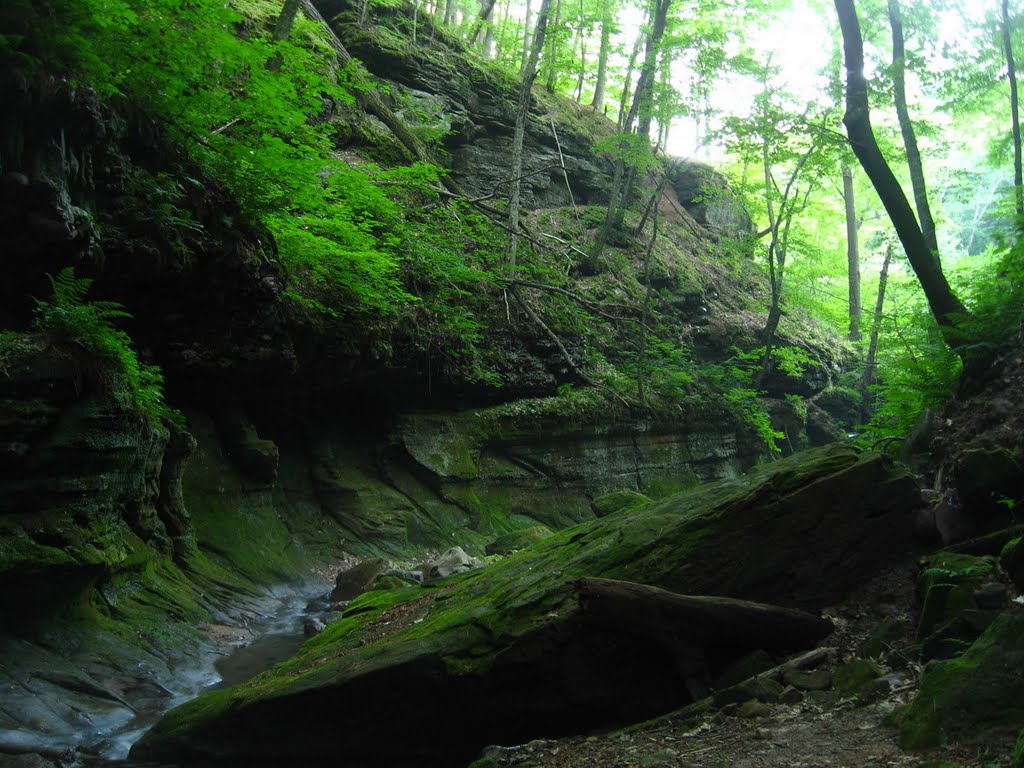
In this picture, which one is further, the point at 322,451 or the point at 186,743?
the point at 322,451

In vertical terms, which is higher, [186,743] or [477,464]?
[477,464]

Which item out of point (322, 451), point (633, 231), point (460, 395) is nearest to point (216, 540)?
point (322, 451)

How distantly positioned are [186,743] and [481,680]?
2.80 meters

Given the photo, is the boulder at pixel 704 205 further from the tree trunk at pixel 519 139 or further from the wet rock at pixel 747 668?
the wet rock at pixel 747 668

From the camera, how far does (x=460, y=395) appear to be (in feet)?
58.4

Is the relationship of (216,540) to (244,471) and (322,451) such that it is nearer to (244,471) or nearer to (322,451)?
(244,471)

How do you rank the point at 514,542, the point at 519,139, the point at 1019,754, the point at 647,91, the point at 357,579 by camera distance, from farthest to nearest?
the point at 647,91
the point at 519,139
the point at 514,542
the point at 357,579
the point at 1019,754

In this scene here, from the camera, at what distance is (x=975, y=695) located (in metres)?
3.84

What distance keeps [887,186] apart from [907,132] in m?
4.19

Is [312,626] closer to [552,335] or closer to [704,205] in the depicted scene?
[552,335]

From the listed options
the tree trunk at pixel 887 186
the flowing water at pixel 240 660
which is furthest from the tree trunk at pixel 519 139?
the flowing water at pixel 240 660

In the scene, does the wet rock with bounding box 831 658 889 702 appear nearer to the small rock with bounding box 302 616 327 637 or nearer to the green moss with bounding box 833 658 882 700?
the green moss with bounding box 833 658 882 700

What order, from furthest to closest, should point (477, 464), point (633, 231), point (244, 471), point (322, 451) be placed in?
point (633, 231), point (477, 464), point (322, 451), point (244, 471)

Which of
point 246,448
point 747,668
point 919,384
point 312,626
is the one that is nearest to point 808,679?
point 747,668
